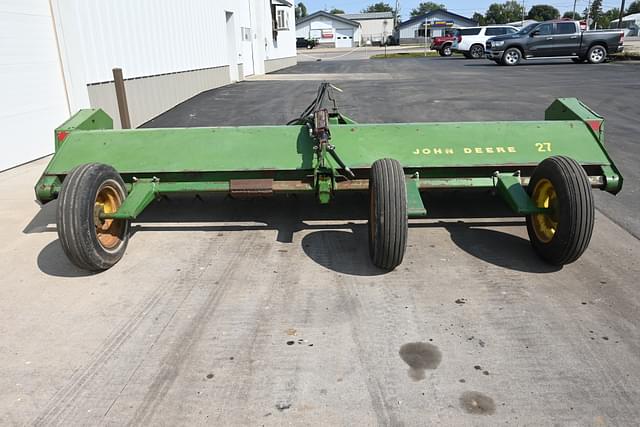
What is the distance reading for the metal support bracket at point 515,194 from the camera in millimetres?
4098

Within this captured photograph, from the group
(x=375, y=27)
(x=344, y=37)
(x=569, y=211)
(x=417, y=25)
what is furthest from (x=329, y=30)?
(x=569, y=211)

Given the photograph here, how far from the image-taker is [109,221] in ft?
14.4

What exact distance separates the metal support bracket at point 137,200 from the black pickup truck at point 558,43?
2291 cm

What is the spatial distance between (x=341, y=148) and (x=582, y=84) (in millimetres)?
13435

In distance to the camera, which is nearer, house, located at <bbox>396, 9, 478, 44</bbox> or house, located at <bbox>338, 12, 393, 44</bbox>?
house, located at <bbox>396, 9, 478, 44</bbox>

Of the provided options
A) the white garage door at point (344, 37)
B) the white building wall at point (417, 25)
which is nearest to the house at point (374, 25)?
the white building wall at point (417, 25)

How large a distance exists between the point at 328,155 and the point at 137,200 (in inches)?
65.9

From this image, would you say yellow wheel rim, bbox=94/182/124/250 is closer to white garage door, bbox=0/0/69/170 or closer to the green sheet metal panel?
the green sheet metal panel

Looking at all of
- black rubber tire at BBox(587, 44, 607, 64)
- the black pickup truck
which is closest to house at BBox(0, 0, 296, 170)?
the black pickup truck

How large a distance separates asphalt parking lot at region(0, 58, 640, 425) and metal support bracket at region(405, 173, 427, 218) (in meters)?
0.52

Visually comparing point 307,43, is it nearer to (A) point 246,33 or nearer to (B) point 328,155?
(A) point 246,33

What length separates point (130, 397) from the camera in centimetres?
273

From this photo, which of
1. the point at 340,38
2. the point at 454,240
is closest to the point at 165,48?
the point at 454,240

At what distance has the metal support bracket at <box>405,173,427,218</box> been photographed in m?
3.79
